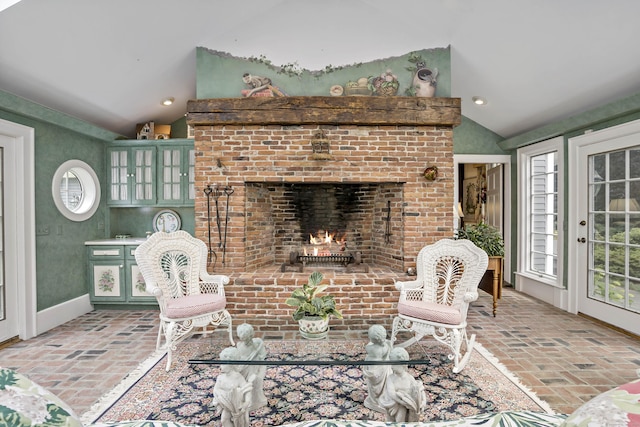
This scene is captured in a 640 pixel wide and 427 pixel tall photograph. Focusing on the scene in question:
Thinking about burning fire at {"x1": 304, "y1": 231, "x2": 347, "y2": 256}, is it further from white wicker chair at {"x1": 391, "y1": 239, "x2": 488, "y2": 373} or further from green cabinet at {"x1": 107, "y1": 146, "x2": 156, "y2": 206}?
green cabinet at {"x1": 107, "y1": 146, "x2": 156, "y2": 206}

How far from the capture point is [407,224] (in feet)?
12.1

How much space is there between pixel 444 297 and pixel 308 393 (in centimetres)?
158

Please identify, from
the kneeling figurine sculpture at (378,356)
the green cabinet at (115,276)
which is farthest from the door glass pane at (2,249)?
the kneeling figurine sculpture at (378,356)

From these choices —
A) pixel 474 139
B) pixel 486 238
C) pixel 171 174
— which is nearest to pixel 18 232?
pixel 171 174

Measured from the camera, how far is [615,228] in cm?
355

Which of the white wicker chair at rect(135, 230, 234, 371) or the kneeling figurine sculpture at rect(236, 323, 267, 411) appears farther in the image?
the white wicker chair at rect(135, 230, 234, 371)

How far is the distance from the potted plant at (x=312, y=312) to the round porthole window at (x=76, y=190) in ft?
10.2

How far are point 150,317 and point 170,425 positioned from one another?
3184mm

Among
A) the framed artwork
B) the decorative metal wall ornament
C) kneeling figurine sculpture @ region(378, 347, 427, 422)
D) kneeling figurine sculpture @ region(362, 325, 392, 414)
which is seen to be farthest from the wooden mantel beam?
the framed artwork

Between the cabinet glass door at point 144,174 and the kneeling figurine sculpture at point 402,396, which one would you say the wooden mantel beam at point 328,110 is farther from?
the kneeling figurine sculpture at point 402,396

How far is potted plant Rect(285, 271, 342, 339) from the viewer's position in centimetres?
248

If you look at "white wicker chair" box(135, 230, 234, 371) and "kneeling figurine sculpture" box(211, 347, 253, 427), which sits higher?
"white wicker chair" box(135, 230, 234, 371)

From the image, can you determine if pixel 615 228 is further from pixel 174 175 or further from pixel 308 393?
pixel 174 175

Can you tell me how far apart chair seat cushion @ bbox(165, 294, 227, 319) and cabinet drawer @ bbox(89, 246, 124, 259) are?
1.69 m
